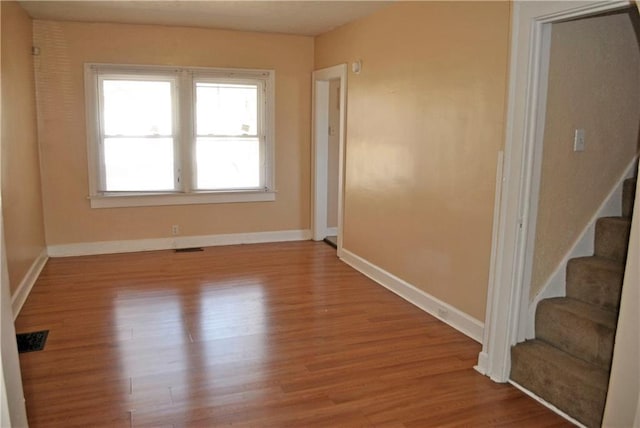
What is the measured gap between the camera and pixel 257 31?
588 centimetres

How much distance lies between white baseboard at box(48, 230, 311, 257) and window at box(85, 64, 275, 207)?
17.9 inches

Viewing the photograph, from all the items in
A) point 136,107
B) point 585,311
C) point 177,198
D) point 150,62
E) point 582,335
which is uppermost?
point 150,62

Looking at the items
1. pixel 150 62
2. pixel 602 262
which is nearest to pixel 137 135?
pixel 150 62

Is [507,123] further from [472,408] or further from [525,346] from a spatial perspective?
[472,408]

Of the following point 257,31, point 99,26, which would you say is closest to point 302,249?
point 257,31

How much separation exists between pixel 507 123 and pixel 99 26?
4552 millimetres

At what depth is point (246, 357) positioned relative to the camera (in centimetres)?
315

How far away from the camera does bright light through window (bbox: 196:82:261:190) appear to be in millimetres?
5922

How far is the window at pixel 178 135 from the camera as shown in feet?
18.2

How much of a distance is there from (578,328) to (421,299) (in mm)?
1506

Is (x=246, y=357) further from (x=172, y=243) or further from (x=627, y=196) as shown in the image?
(x=172, y=243)

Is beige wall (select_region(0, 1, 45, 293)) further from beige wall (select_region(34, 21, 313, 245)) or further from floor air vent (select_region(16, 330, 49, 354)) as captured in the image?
floor air vent (select_region(16, 330, 49, 354))

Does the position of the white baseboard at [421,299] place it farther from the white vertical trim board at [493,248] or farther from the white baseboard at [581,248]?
the white baseboard at [581,248]

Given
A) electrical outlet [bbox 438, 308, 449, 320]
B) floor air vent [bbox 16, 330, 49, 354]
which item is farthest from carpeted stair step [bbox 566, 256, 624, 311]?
floor air vent [bbox 16, 330, 49, 354]
